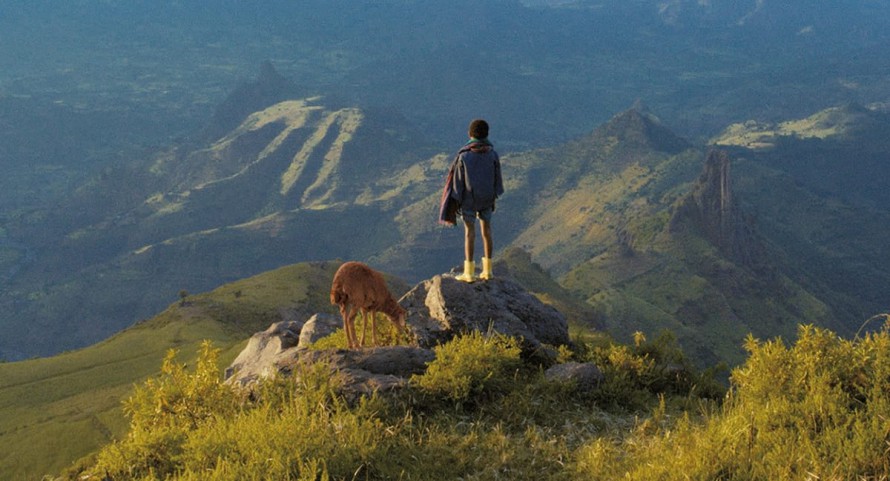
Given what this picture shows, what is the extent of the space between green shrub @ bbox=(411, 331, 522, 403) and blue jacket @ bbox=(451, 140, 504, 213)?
3.65 m

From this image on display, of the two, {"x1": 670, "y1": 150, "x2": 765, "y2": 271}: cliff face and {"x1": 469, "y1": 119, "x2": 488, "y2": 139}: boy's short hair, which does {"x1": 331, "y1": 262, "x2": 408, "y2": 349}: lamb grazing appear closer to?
{"x1": 469, "y1": 119, "x2": 488, "y2": 139}: boy's short hair

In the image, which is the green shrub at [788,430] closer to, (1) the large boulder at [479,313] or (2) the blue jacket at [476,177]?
(1) the large boulder at [479,313]

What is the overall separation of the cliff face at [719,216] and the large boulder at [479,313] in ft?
583

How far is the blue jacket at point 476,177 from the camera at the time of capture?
15.4m

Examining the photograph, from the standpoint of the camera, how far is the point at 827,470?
8.12 metres

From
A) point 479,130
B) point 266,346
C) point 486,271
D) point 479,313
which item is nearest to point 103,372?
point 266,346

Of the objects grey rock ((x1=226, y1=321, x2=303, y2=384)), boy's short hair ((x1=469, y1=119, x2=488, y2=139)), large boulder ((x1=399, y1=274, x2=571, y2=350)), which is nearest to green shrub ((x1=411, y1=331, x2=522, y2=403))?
large boulder ((x1=399, y1=274, x2=571, y2=350))

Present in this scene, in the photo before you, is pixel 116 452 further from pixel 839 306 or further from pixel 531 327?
pixel 839 306

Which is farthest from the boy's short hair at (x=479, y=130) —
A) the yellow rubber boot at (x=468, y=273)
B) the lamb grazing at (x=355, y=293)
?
the lamb grazing at (x=355, y=293)

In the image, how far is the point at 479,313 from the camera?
50.6ft

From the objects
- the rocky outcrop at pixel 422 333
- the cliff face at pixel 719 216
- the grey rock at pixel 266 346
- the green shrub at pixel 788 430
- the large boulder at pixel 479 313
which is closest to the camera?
the green shrub at pixel 788 430

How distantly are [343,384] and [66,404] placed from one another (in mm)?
48448

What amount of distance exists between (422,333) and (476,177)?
369 centimetres

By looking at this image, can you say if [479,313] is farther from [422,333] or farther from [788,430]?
[788,430]
